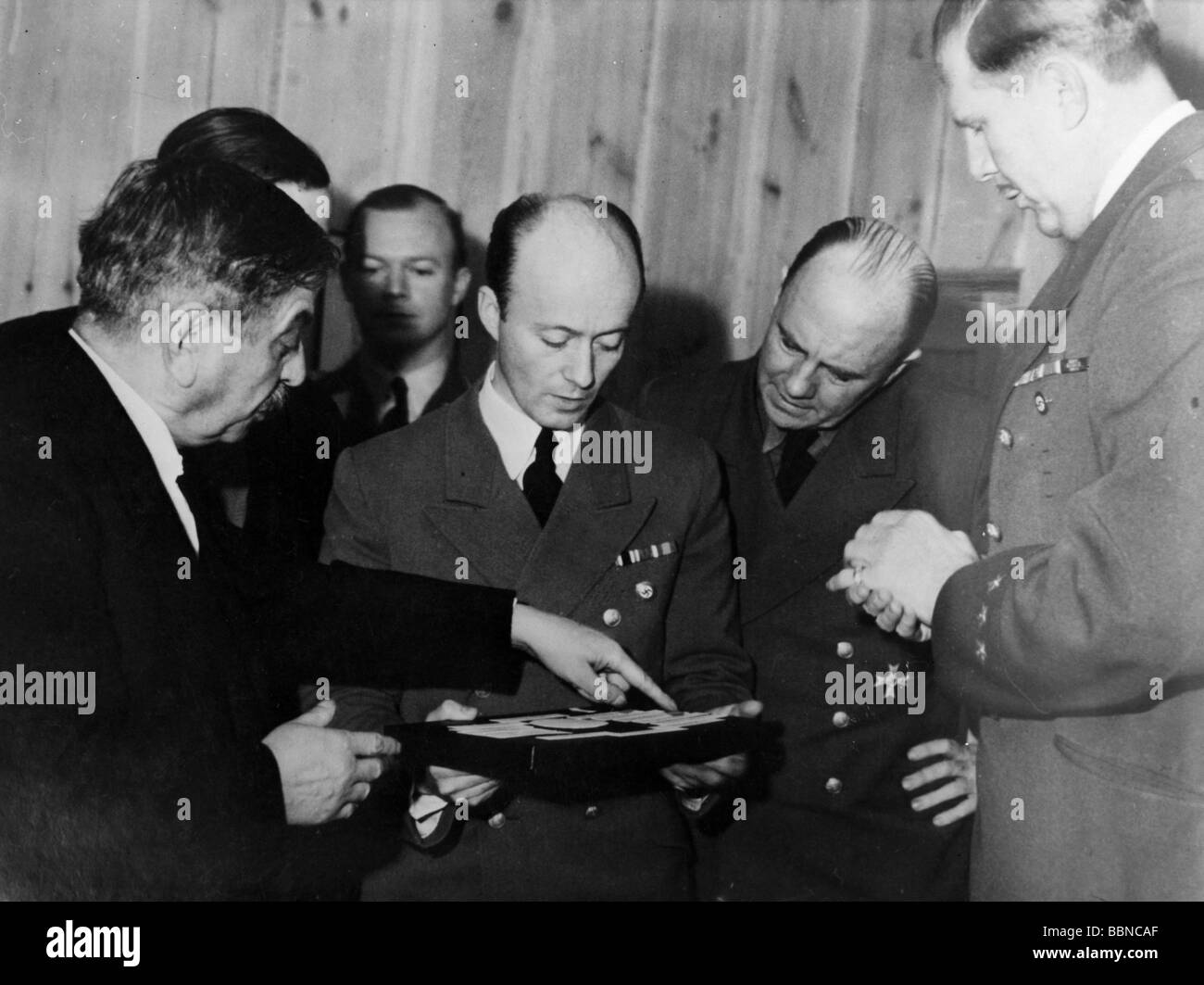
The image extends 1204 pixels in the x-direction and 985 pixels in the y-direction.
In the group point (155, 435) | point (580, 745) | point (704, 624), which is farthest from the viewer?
point (704, 624)

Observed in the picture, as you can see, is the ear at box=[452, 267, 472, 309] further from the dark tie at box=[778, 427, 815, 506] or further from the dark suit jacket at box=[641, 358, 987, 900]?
the dark tie at box=[778, 427, 815, 506]

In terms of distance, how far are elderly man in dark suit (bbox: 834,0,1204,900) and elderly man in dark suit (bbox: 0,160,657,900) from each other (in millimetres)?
470

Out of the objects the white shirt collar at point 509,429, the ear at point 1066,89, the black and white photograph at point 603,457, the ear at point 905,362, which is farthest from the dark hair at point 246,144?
the ear at point 1066,89

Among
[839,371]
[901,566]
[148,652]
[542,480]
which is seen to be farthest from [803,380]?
[148,652]

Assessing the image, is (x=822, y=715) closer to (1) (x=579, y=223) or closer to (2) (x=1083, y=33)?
(1) (x=579, y=223)

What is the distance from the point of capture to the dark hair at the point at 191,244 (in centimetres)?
154

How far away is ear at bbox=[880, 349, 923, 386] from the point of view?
1.79 meters

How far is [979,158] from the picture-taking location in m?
1.72

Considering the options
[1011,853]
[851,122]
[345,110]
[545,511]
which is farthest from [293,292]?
[1011,853]

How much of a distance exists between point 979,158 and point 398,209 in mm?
811

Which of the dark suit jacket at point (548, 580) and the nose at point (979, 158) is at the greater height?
the nose at point (979, 158)

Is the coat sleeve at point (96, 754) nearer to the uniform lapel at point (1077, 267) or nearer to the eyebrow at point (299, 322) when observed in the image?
the eyebrow at point (299, 322)

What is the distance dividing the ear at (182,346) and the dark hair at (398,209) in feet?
0.87
